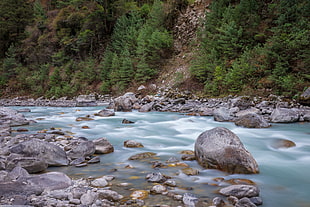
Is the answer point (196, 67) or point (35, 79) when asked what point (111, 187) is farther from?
point (35, 79)

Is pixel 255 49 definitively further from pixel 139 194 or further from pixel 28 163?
pixel 28 163

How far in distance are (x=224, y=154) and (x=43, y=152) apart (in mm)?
2828

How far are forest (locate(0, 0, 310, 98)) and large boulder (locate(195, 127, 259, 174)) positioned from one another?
24.8 feet

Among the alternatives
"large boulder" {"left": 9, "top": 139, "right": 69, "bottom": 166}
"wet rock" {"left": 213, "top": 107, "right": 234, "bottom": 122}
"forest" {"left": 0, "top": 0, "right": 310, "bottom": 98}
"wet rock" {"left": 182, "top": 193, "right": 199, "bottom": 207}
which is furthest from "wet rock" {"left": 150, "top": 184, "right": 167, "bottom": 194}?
"forest" {"left": 0, "top": 0, "right": 310, "bottom": 98}

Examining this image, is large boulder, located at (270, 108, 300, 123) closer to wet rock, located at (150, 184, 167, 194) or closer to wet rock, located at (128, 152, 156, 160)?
wet rock, located at (128, 152, 156, 160)

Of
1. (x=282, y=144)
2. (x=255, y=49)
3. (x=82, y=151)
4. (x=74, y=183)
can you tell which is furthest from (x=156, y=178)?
(x=255, y=49)

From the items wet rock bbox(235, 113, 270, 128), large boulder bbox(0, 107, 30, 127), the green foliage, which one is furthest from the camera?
the green foliage

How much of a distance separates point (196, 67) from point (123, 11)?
12608 mm

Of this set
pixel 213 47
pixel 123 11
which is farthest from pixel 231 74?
pixel 123 11

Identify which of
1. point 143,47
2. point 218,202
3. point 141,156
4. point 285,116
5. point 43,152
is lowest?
point 141,156

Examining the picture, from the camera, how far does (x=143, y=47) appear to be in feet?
59.6

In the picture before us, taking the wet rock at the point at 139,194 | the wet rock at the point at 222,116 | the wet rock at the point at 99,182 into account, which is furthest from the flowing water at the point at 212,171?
the wet rock at the point at 222,116

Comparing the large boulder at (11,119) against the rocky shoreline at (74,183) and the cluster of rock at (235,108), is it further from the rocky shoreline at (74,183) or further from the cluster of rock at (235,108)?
the cluster of rock at (235,108)

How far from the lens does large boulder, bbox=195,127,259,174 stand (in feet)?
10.5
